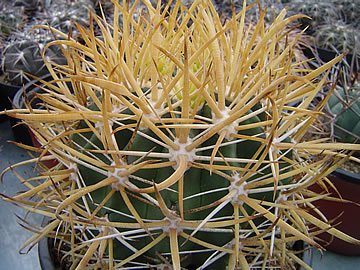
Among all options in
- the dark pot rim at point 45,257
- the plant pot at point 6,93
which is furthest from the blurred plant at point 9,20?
the dark pot rim at point 45,257

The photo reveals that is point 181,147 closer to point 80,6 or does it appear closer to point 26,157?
point 26,157

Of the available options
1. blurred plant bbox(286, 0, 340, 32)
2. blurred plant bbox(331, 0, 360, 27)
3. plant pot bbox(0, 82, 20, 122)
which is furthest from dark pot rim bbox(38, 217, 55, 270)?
blurred plant bbox(331, 0, 360, 27)

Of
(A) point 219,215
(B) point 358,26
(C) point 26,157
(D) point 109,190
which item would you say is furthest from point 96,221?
(B) point 358,26

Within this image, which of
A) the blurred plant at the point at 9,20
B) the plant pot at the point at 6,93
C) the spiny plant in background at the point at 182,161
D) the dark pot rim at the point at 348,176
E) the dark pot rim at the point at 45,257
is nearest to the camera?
the spiny plant in background at the point at 182,161

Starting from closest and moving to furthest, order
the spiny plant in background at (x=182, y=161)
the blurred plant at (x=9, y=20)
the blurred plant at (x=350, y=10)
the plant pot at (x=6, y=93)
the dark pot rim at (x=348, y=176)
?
the spiny plant in background at (x=182, y=161)
the dark pot rim at (x=348, y=176)
the plant pot at (x=6, y=93)
the blurred plant at (x=9, y=20)
the blurred plant at (x=350, y=10)

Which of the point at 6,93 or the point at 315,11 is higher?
the point at 315,11

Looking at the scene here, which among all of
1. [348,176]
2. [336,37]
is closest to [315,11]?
[336,37]

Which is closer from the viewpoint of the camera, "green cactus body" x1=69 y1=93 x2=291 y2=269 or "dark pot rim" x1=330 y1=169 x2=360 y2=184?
"green cactus body" x1=69 y1=93 x2=291 y2=269

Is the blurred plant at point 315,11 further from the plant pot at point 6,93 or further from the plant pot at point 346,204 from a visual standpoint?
the plant pot at point 6,93

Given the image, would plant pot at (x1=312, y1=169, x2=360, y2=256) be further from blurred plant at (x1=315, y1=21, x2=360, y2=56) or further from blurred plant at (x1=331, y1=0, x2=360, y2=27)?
blurred plant at (x1=331, y1=0, x2=360, y2=27)

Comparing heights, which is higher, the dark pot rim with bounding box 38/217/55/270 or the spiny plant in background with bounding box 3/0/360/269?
the spiny plant in background with bounding box 3/0/360/269

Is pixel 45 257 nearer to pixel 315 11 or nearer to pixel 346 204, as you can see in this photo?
pixel 346 204
